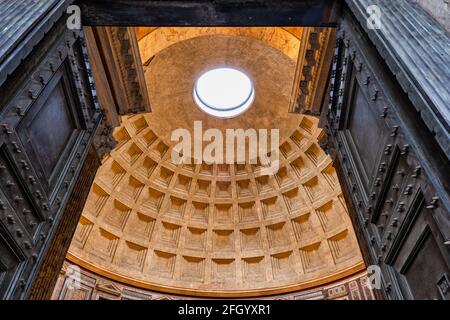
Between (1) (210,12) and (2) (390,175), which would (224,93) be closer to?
(1) (210,12)

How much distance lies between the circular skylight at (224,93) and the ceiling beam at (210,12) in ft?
31.0

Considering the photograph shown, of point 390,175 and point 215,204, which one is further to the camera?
point 215,204

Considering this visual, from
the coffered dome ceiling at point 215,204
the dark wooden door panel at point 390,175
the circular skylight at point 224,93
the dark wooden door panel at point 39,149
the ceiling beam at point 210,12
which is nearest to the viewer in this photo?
the dark wooden door panel at point 390,175

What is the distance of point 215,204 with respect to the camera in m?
15.4

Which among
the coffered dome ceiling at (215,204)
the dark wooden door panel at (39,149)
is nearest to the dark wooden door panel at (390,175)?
the dark wooden door panel at (39,149)

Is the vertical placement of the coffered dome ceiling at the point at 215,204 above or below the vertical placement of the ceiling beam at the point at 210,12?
above

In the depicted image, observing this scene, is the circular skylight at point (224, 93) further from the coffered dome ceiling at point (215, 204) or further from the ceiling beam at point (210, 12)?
the ceiling beam at point (210, 12)

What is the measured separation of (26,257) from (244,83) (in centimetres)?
1384

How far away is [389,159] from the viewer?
4.09 metres

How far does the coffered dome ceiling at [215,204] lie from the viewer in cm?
1310

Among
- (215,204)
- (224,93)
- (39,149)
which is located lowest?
(39,149)

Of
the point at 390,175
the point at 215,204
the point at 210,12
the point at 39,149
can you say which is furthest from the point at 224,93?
the point at 390,175

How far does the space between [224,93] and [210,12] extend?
438 inches

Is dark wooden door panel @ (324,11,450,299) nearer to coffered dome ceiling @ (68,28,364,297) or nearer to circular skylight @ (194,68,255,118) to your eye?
coffered dome ceiling @ (68,28,364,297)
